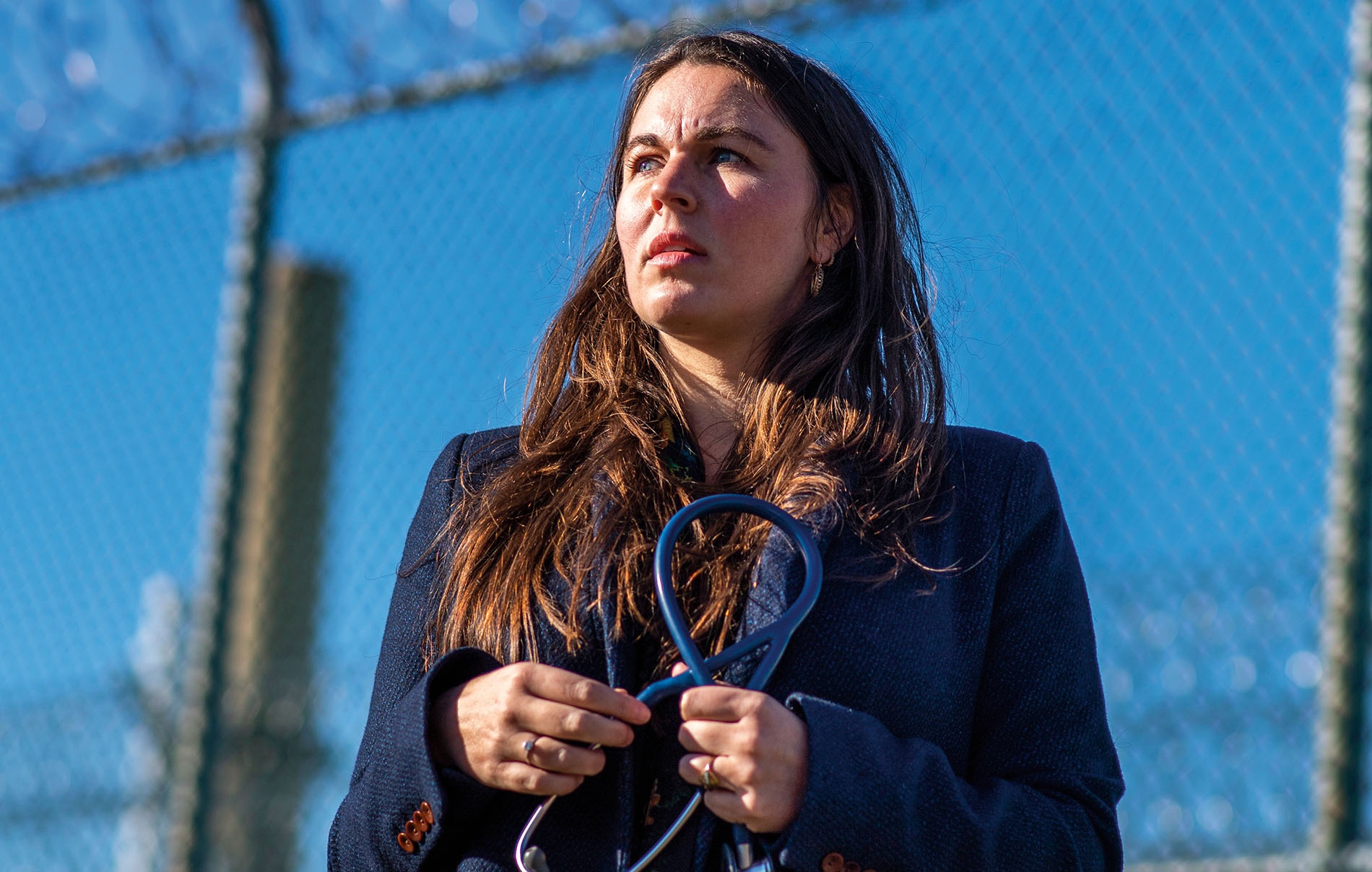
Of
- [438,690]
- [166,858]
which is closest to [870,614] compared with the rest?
[438,690]

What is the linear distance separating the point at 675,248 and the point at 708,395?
9.0 inches

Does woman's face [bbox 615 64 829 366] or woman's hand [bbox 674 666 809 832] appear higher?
woman's face [bbox 615 64 829 366]

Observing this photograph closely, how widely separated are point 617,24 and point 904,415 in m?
1.99

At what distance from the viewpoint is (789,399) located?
214 centimetres

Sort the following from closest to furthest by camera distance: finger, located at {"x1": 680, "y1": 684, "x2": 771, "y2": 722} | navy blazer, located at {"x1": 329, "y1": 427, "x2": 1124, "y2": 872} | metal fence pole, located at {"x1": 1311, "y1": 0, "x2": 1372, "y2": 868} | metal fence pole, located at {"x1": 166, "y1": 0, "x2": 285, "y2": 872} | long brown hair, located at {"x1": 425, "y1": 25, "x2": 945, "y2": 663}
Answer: finger, located at {"x1": 680, "y1": 684, "x2": 771, "y2": 722} < navy blazer, located at {"x1": 329, "y1": 427, "x2": 1124, "y2": 872} < long brown hair, located at {"x1": 425, "y1": 25, "x2": 945, "y2": 663} < metal fence pole, located at {"x1": 1311, "y1": 0, "x2": 1372, "y2": 868} < metal fence pole, located at {"x1": 166, "y1": 0, "x2": 285, "y2": 872}

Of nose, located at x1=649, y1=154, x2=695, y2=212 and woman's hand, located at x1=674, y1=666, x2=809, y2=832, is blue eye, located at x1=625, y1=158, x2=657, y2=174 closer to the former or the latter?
nose, located at x1=649, y1=154, x2=695, y2=212

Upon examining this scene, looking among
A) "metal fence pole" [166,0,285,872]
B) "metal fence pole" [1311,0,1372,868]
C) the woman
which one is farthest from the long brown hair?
"metal fence pole" [166,0,285,872]

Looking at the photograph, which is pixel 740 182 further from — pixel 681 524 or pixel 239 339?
pixel 239 339

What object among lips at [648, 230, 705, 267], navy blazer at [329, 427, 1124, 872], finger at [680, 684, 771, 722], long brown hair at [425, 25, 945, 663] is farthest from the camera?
lips at [648, 230, 705, 267]

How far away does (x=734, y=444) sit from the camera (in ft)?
7.07

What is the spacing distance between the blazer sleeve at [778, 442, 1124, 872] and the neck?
38cm

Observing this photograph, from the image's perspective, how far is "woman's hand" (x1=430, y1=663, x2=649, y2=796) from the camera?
167 centimetres

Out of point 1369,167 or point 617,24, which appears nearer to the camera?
point 1369,167

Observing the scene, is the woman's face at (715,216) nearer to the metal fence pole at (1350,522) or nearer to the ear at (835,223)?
the ear at (835,223)
